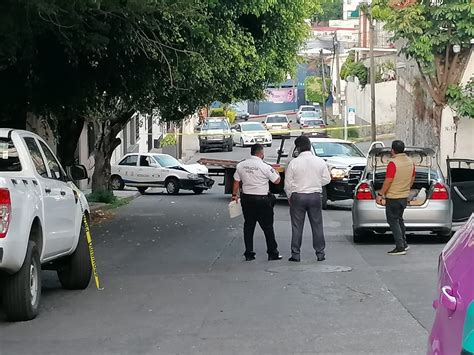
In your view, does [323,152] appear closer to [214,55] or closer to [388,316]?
[214,55]

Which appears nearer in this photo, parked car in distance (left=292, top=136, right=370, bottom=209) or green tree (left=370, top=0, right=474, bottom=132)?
parked car in distance (left=292, top=136, right=370, bottom=209)

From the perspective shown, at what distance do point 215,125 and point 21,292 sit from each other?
159ft

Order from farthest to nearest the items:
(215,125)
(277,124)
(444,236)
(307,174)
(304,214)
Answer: (277,124) < (215,125) < (444,236) < (304,214) < (307,174)

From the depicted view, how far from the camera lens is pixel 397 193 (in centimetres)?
1399

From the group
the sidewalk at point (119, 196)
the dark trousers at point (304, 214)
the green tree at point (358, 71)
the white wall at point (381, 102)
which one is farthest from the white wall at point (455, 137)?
the green tree at point (358, 71)

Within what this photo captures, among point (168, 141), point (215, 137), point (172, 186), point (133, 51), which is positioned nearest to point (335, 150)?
point (172, 186)

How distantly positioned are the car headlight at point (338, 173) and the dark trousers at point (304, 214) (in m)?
10.8

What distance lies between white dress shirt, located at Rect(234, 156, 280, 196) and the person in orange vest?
195cm

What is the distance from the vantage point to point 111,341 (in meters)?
8.09

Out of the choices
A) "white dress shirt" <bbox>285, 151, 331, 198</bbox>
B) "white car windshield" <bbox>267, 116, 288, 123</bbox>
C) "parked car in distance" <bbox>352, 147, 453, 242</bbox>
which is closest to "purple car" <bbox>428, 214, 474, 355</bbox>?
"white dress shirt" <bbox>285, 151, 331, 198</bbox>

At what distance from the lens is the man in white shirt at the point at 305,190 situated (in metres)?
13.0

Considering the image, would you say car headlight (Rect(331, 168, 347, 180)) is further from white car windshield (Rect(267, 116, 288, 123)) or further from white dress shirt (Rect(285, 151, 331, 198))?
white car windshield (Rect(267, 116, 288, 123))

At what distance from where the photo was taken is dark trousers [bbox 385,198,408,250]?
13.9 meters

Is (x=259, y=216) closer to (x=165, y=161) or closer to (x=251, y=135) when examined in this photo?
(x=165, y=161)
